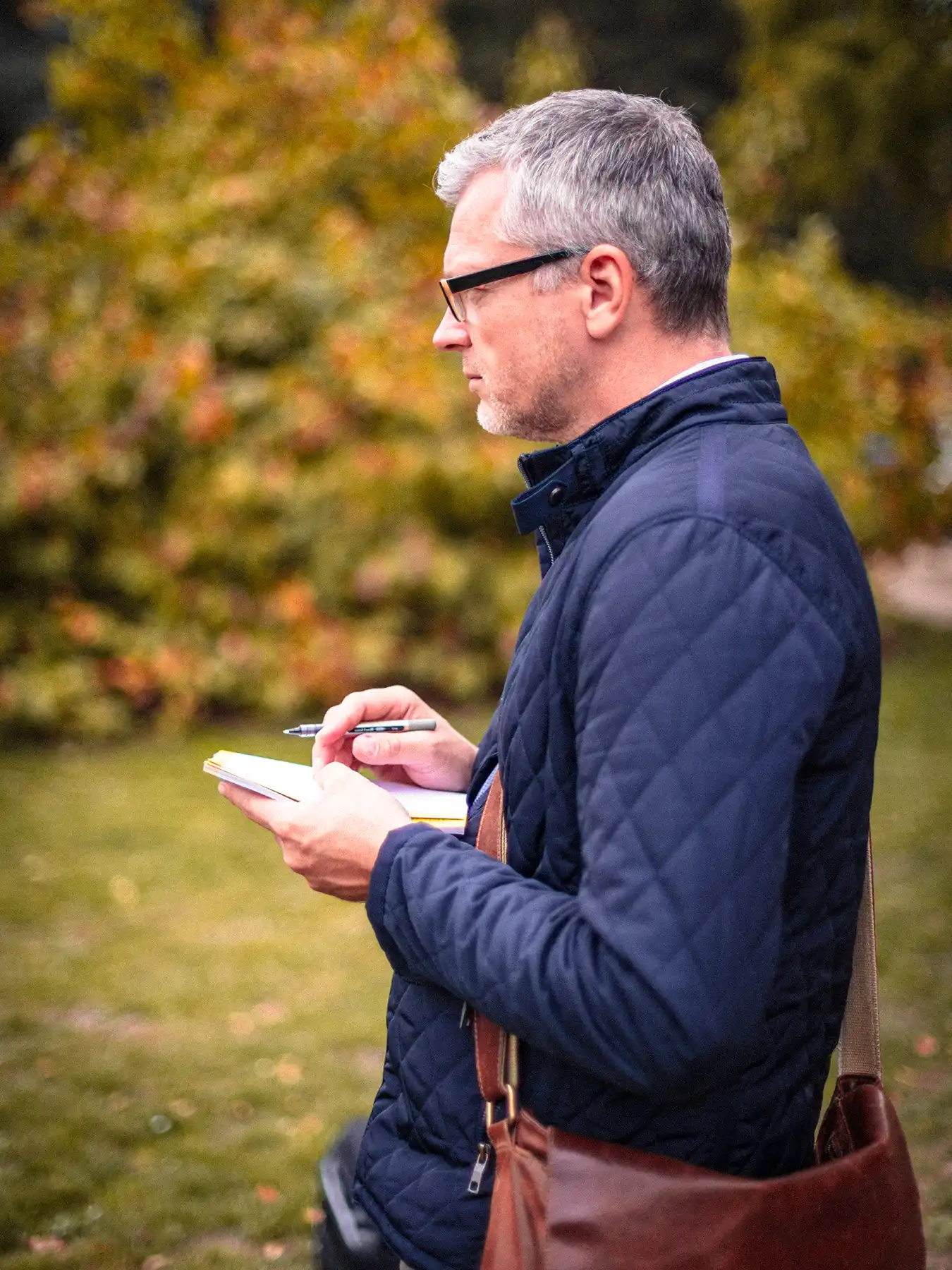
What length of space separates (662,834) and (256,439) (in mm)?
6210

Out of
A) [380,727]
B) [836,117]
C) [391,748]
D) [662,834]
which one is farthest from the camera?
[836,117]

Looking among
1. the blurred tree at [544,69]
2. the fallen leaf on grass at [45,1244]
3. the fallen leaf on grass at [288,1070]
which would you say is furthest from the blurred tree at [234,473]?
the fallen leaf on grass at [45,1244]

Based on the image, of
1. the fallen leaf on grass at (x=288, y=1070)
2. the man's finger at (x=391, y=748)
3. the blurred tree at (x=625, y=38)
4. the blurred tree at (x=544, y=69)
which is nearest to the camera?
the man's finger at (x=391, y=748)

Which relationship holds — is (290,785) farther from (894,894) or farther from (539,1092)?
(894,894)

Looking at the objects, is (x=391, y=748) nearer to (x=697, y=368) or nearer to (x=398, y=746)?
(x=398, y=746)

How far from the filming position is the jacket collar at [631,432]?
132cm

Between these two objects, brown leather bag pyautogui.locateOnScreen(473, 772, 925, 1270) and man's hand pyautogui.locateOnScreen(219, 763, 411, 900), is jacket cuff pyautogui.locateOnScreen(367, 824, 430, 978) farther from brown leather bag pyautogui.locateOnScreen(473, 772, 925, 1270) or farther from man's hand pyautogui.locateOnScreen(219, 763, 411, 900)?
brown leather bag pyautogui.locateOnScreen(473, 772, 925, 1270)

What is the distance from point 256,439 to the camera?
6984mm

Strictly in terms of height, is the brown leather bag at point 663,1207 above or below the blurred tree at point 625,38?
below

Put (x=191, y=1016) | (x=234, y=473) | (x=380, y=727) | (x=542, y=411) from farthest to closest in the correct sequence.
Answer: (x=234, y=473) < (x=191, y=1016) < (x=380, y=727) < (x=542, y=411)

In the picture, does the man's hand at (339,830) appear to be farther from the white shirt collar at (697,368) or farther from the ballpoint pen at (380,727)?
the white shirt collar at (697,368)

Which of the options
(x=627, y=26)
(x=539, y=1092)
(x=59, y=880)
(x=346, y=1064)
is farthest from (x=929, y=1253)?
(x=627, y=26)

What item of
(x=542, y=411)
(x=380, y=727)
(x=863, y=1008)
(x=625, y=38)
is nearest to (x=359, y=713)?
(x=380, y=727)

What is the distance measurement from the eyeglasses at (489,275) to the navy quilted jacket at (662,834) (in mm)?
199
